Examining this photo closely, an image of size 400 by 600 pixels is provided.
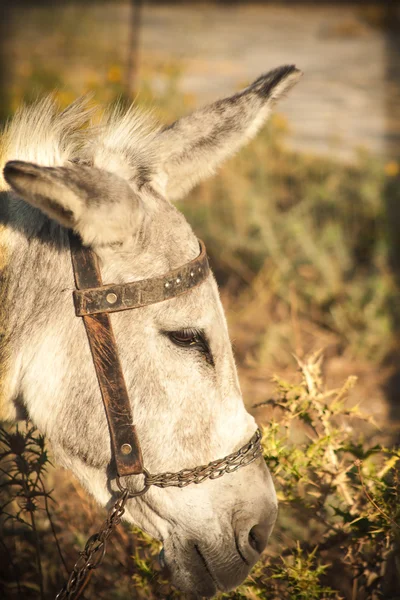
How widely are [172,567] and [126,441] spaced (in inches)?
18.7

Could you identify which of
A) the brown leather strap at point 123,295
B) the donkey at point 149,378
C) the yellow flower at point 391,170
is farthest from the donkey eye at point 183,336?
the yellow flower at point 391,170

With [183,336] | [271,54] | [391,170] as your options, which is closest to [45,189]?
[183,336]

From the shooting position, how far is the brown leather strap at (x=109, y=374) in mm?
1935

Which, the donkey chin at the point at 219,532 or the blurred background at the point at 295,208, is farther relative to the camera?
the blurred background at the point at 295,208

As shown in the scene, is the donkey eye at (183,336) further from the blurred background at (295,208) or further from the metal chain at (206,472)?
the blurred background at (295,208)

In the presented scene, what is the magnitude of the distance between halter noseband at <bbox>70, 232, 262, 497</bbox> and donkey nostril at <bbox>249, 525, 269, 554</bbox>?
223mm

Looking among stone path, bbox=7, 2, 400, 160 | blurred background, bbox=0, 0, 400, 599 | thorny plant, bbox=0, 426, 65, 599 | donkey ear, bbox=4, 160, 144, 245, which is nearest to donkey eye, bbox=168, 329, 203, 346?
donkey ear, bbox=4, 160, 144, 245

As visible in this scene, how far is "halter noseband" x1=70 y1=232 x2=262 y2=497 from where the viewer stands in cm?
193

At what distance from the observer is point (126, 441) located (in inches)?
77.7

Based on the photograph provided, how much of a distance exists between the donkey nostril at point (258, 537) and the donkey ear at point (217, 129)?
4.33ft

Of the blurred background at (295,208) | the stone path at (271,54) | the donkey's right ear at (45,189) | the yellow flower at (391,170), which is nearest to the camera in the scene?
the donkey's right ear at (45,189)

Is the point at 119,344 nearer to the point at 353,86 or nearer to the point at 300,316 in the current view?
the point at 300,316

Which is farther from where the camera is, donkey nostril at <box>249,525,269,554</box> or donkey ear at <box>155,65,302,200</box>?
donkey ear at <box>155,65,302,200</box>

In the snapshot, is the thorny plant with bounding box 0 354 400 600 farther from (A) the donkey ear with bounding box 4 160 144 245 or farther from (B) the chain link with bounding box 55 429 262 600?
(A) the donkey ear with bounding box 4 160 144 245
